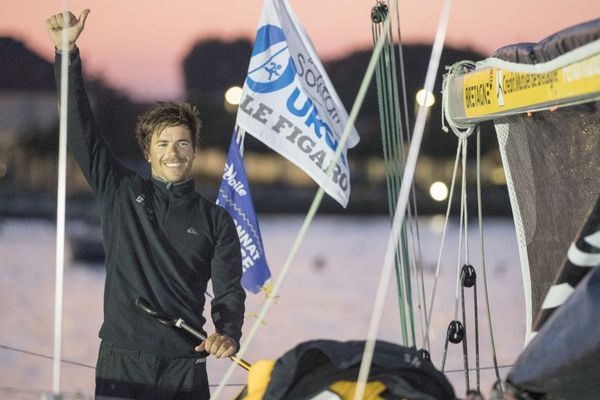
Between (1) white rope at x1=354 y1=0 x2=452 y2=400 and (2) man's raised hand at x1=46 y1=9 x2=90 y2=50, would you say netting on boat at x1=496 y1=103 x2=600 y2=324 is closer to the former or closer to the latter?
(1) white rope at x1=354 y1=0 x2=452 y2=400

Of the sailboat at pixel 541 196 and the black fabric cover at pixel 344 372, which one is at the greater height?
the sailboat at pixel 541 196

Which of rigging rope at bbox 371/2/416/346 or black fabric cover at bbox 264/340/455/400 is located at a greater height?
rigging rope at bbox 371/2/416/346

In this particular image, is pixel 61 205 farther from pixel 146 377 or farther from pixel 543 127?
pixel 543 127

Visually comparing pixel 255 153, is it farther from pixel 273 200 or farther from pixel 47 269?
pixel 47 269

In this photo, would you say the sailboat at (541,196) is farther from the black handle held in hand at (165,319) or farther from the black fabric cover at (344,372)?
the black handle held in hand at (165,319)

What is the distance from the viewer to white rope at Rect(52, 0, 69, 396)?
4625mm

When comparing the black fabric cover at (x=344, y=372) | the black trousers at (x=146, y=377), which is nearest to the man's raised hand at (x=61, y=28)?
the black trousers at (x=146, y=377)

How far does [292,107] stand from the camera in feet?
23.7

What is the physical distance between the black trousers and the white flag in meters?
1.71

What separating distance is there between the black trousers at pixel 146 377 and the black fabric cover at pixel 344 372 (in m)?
1.14

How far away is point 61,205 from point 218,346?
3.20ft

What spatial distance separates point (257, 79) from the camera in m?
7.27

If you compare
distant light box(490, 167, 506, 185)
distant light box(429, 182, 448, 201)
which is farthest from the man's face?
distant light box(490, 167, 506, 185)

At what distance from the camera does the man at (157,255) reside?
5.59 meters
